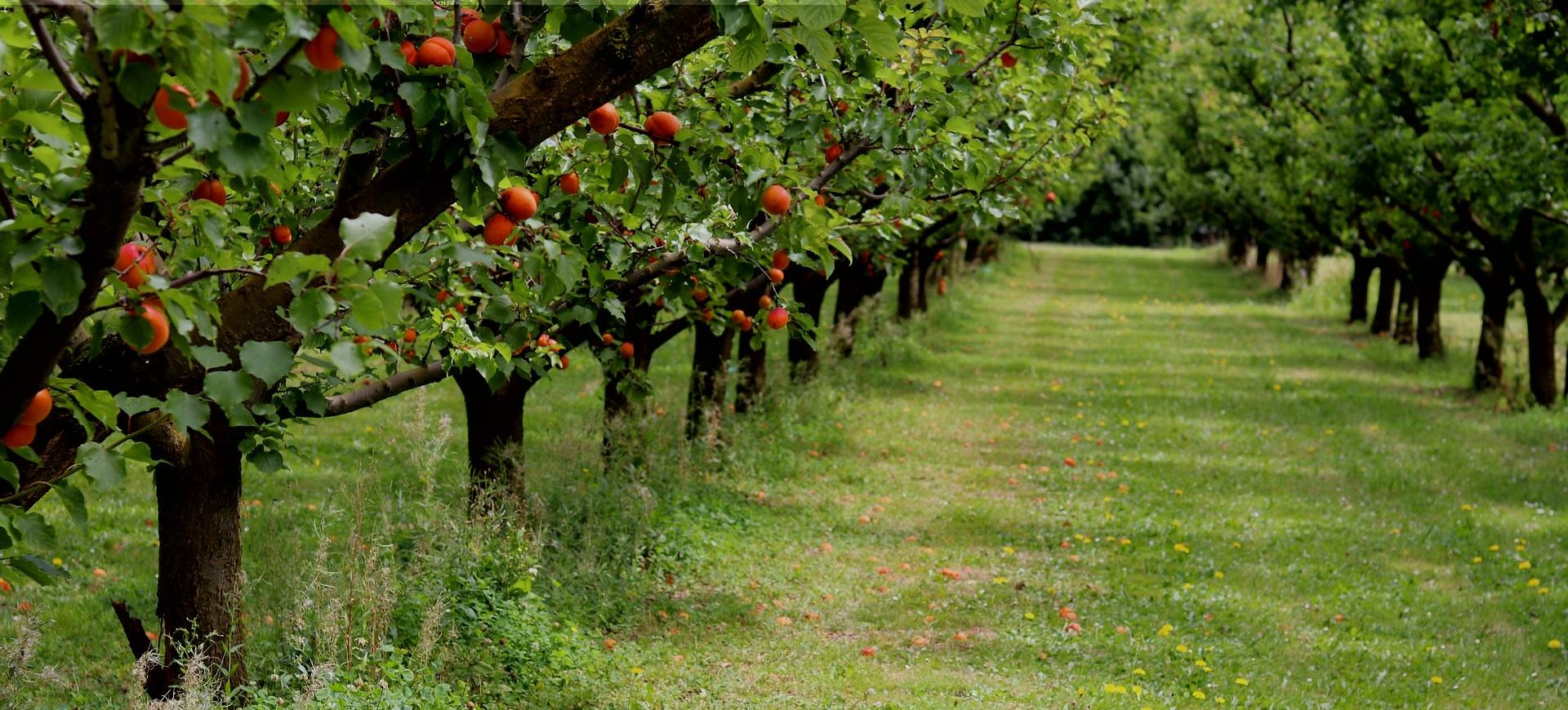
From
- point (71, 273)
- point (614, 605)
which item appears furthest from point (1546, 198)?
point (71, 273)

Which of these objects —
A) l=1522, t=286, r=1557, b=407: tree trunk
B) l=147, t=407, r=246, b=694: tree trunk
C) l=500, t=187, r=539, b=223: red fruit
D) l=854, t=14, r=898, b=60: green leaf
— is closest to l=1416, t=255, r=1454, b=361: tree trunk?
l=1522, t=286, r=1557, b=407: tree trunk

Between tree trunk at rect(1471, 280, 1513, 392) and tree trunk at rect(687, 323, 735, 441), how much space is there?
10.6 m

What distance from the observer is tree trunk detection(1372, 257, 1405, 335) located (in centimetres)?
2369

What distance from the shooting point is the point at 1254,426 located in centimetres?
1539

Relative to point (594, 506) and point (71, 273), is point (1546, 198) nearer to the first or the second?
point (594, 506)

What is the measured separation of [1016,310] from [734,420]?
18624 millimetres

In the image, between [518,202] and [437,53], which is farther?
[518,202]

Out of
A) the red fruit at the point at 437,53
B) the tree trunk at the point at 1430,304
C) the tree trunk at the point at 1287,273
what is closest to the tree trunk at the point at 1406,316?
the tree trunk at the point at 1430,304

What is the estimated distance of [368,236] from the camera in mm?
2297

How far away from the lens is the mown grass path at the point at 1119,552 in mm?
6992

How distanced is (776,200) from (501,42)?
121 centimetres

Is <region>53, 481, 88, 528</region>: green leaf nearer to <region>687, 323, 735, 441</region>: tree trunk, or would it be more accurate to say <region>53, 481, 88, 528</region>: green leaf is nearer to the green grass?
the green grass

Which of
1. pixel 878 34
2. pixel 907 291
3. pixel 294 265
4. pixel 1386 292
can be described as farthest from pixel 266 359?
pixel 1386 292

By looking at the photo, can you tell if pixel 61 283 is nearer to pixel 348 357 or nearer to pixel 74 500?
pixel 348 357
